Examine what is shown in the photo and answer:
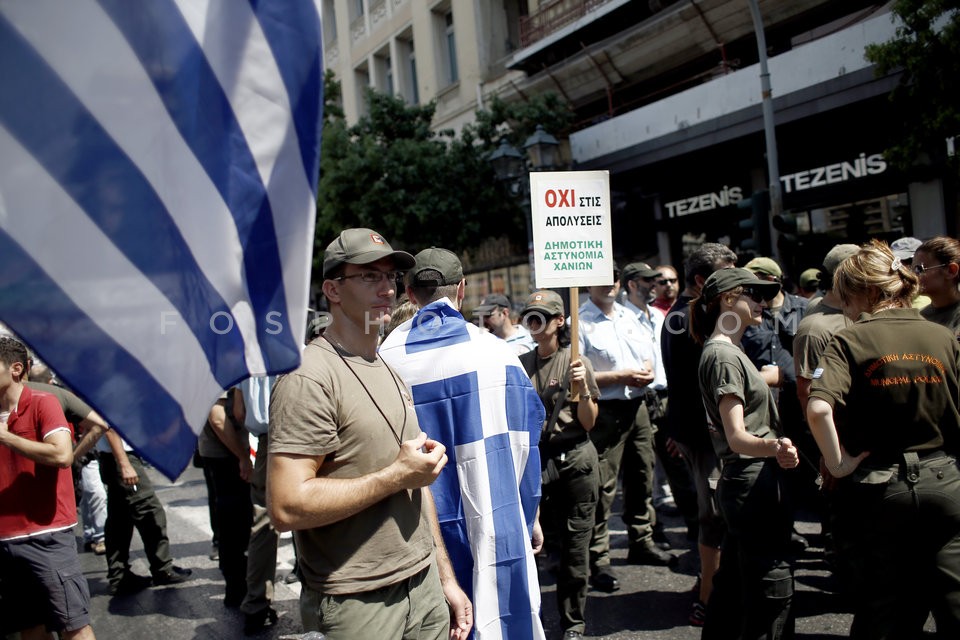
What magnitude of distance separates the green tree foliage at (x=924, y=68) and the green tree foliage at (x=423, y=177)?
24.9 feet

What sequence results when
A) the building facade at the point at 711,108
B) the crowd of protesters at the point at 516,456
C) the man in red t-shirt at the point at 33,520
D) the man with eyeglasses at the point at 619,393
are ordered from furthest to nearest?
the building facade at the point at 711,108 → the man with eyeglasses at the point at 619,393 → the man in red t-shirt at the point at 33,520 → the crowd of protesters at the point at 516,456

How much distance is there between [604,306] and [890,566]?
3061 mm

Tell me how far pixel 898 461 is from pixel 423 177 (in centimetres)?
1457

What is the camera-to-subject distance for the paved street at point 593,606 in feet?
14.9

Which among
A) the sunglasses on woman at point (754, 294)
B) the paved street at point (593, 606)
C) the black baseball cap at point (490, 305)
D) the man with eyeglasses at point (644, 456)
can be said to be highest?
the black baseball cap at point (490, 305)

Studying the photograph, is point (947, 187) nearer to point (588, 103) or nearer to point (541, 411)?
point (588, 103)

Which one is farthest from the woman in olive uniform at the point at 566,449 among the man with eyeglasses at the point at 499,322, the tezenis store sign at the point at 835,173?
the tezenis store sign at the point at 835,173

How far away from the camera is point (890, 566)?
3.00 meters

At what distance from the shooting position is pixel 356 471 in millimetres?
2326

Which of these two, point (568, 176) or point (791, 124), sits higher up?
point (791, 124)

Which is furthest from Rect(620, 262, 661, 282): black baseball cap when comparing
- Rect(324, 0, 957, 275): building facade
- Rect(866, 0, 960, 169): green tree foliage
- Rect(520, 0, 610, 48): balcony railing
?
Rect(520, 0, 610, 48): balcony railing

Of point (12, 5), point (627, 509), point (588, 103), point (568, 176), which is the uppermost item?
point (588, 103)

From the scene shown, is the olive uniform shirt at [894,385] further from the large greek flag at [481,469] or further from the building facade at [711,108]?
the building facade at [711,108]

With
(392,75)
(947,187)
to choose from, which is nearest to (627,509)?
(947,187)
